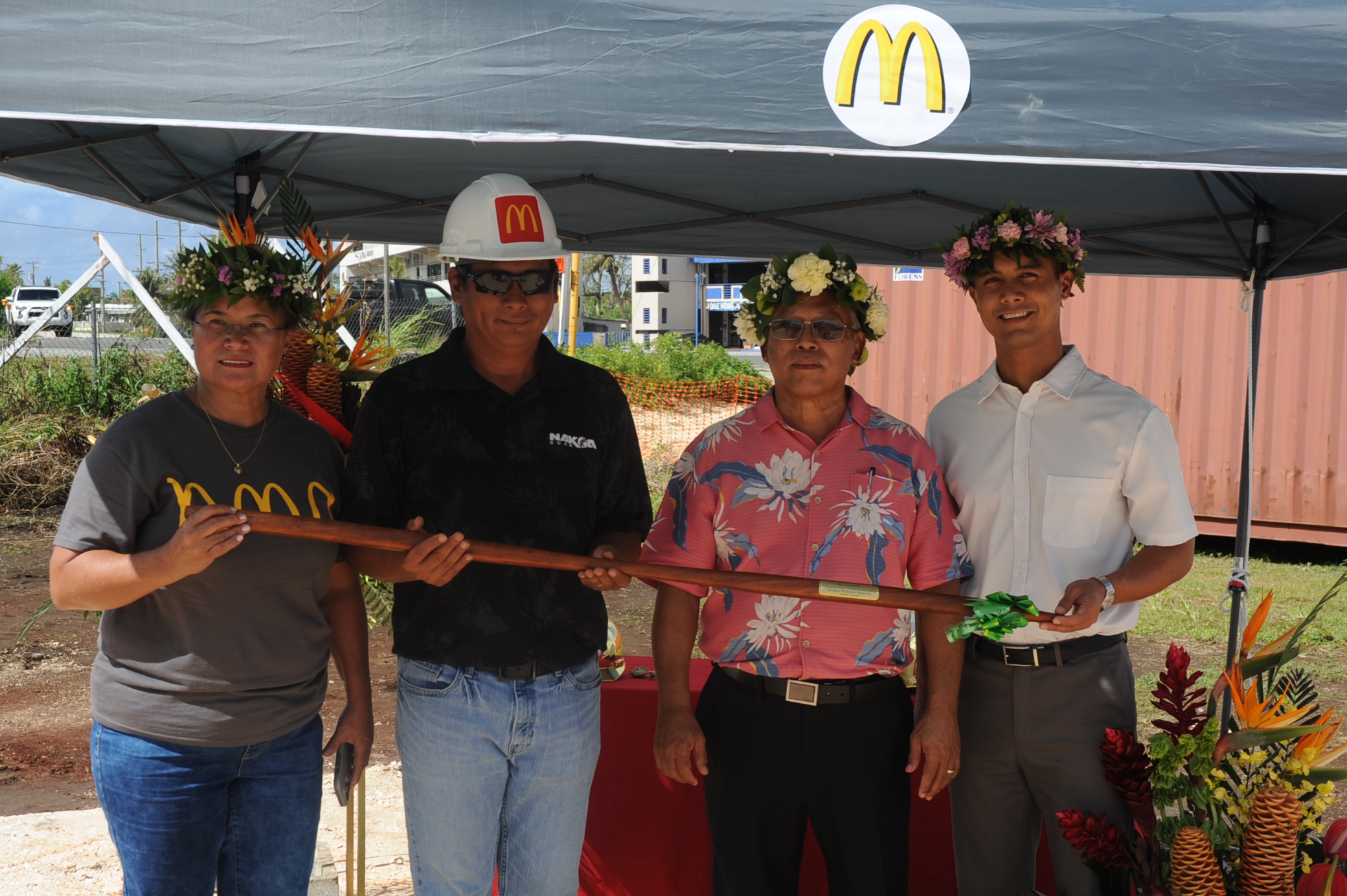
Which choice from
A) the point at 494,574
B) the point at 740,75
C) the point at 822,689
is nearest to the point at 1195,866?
the point at 822,689

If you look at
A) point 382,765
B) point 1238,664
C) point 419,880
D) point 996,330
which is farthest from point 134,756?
point 382,765

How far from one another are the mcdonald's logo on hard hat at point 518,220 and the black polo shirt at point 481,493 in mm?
290

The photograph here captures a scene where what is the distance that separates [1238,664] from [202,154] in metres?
3.40

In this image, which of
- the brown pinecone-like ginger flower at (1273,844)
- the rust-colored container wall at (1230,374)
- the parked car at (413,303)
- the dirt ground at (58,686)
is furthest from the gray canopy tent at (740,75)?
the parked car at (413,303)

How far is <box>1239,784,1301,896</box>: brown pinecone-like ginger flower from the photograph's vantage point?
2.22m

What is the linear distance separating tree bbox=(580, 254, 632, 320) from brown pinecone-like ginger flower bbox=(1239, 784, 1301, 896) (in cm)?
5467

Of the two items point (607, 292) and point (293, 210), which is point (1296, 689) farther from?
point (607, 292)

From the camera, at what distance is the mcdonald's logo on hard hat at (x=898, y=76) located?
5.74 feet

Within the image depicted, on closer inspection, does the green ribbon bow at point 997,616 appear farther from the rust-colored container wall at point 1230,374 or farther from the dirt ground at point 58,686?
the rust-colored container wall at point 1230,374

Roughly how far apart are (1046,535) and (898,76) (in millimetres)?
1206

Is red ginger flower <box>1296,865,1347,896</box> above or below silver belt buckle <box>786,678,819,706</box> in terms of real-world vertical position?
below

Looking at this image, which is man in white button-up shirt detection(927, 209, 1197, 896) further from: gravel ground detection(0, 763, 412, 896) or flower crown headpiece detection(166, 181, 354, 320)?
gravel ground detection(0, 763, 412, 896)

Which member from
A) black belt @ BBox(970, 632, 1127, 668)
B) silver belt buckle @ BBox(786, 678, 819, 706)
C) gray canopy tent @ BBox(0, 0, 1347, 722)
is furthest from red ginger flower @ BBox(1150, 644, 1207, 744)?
gray canopy tent @ BBox(0, 0, 1347, 722)

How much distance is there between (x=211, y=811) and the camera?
2094 millimetres
